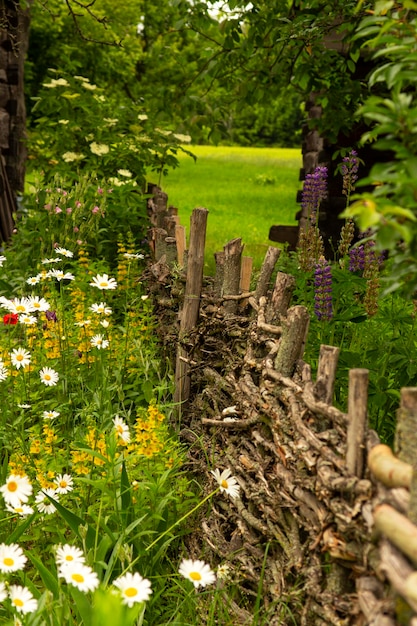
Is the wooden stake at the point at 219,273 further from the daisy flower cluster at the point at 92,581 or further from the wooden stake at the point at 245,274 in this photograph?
the daisy flower cluster at the point at 92,581

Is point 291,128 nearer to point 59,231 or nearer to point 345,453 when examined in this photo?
point 59,231

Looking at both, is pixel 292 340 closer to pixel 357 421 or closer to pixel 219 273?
pixel 357 421

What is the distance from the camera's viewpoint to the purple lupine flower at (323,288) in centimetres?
344

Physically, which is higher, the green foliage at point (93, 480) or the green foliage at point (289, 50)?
the green foliage at point (289, 50)

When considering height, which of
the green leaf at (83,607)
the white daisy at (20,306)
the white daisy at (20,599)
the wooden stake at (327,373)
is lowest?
the green leaf at (83,607)

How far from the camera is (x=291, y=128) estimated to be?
57000 millimetres

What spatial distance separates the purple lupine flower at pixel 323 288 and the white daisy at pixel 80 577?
178cm

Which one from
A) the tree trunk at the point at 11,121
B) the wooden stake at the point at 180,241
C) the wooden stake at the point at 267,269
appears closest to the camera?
the wooden stake at the point at 267,269

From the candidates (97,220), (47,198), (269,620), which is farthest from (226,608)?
(47,198)

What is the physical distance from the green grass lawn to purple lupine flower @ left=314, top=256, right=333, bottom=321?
440cm

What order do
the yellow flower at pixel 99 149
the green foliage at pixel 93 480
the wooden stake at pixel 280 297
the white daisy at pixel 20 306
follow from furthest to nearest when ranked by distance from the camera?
the yellow flower at pixel 99 149 → the white daisy at pixel 20 306 → the wooden stake at pixel 280 297 → the green foliage at pixel 93 480

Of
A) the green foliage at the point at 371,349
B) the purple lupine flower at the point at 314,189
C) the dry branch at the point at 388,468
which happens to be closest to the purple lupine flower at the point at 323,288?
the green foliage at the point at 371,349

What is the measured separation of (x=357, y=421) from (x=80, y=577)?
872 mm

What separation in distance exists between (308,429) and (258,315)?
933mm
